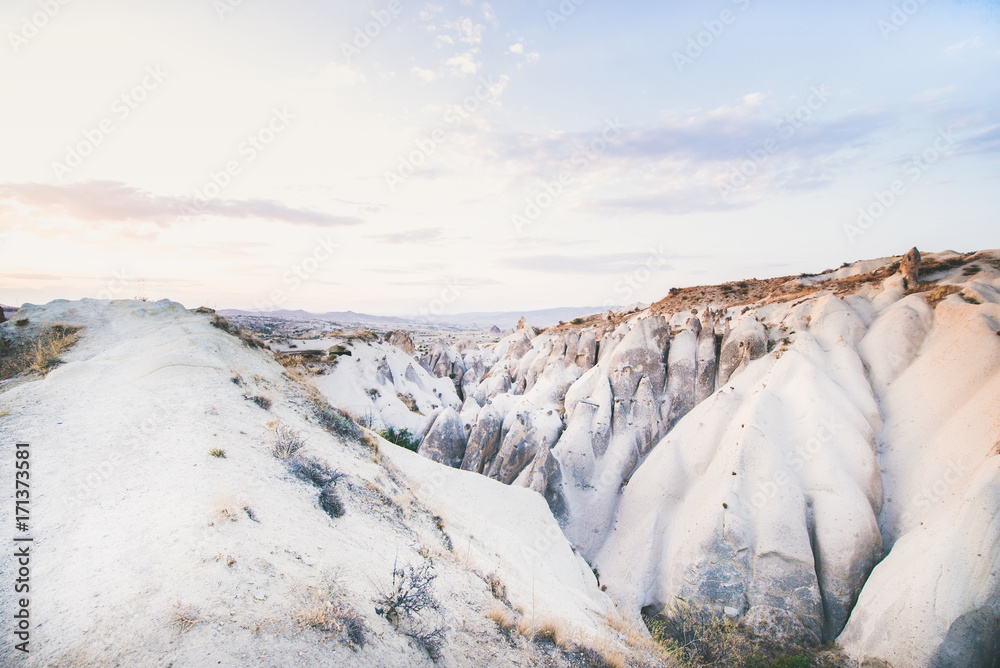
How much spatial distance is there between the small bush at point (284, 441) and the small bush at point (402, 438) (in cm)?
1666

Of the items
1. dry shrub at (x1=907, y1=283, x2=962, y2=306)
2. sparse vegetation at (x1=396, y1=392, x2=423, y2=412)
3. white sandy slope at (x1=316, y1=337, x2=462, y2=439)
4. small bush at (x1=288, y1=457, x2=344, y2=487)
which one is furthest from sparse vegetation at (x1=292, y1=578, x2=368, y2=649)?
sparse vegetation at (x1=396, y1=392, x2=423, y2=412)

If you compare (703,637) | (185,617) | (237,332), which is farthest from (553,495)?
(185,617)

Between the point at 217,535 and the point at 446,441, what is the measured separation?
18677 millimetres

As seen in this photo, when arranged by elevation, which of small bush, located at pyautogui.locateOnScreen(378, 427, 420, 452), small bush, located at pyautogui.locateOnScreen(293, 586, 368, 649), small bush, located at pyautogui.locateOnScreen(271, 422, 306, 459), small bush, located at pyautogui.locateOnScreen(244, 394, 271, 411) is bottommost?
small bush, located at pyautogui.locateOnScreen(378, 427, 420, 452)

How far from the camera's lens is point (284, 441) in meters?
7.57

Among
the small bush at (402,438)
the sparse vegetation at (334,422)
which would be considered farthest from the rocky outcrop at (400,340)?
the sparse vegetation at (334,422)

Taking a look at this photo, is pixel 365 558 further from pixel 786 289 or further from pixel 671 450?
pixel 786 289

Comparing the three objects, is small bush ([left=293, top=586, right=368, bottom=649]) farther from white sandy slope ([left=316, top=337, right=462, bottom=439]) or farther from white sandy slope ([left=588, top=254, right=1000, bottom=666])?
white sandy slope ([left=316, top=337, right=462, bottom=439])

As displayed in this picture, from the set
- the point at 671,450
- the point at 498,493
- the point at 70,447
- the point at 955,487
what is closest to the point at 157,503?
the point at 70,447

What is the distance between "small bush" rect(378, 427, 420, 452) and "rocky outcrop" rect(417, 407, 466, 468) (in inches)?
57.6

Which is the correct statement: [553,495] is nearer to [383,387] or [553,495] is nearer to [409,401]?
[383,387]

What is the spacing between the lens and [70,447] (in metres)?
6.36

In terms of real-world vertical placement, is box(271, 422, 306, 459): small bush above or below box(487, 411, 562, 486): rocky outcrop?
above

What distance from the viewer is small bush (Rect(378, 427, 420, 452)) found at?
80.2 ft
